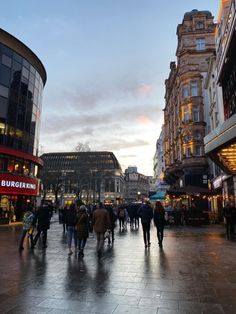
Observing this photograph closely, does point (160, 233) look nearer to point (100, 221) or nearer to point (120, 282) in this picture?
point (100, 221)

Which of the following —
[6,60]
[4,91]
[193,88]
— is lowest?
[4,91]

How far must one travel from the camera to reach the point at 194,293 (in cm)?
577

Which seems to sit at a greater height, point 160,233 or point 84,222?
point 84,222

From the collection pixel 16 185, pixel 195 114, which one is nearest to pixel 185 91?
pixel 195 114

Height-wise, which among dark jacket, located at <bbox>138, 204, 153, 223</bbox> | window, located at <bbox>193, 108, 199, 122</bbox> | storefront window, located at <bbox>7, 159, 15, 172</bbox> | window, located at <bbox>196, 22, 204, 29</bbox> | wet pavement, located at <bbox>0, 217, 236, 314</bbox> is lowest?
wet pavement, located at <bbox>0, 217, 236, 314</bbox>

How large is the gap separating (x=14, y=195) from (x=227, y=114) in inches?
862

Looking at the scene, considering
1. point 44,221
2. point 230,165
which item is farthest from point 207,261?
point 230,165

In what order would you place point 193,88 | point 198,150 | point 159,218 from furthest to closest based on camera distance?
point 193,88 → point 198,150 → point 159,218

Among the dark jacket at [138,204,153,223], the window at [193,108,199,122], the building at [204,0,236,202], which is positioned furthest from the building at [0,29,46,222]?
the window at [193,108,199,122]

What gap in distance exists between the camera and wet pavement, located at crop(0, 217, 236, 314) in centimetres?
502

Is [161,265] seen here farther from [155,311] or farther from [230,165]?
[230,165]

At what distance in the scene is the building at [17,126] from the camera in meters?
27.6

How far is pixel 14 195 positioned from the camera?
29.1 m

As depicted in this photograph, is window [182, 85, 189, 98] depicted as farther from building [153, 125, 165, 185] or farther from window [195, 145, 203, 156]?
building [153, 125, 165, 185]
